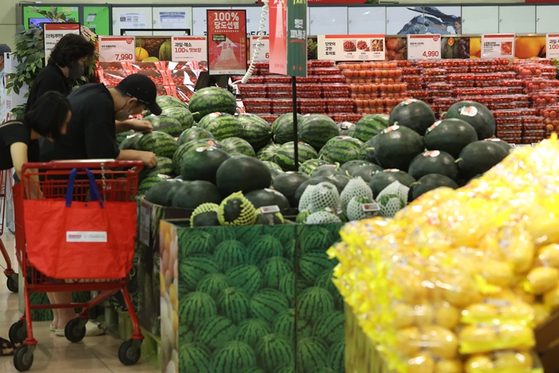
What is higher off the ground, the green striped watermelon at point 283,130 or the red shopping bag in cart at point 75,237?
the green striped watermelon at point 283,130

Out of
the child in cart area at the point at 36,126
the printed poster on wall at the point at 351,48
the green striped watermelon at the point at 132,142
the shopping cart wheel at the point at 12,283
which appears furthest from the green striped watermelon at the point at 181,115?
the printed poster on wall at the point at 351,48

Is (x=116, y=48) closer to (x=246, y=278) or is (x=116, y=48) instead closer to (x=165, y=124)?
(x=165, y=124)

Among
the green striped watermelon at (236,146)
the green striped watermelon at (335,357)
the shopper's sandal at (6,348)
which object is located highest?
the green striped watermelon at (236,146)

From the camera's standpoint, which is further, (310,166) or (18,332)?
(18,332)

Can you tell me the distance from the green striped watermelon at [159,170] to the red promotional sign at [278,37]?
29.3 inches

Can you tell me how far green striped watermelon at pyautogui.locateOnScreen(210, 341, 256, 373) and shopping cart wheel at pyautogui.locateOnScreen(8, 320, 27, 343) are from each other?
1.76 meters

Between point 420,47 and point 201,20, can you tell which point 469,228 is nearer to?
point 420,47

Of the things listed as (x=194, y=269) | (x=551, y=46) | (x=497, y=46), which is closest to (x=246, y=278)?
(x=194, y=269)

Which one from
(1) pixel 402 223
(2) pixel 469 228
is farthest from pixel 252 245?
(2) pixel 469 228

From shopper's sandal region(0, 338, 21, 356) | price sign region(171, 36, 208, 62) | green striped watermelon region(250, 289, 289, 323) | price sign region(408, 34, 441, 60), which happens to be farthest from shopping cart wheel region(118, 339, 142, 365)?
price sign region(408, 34, 441, 60)

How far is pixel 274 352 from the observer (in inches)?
121

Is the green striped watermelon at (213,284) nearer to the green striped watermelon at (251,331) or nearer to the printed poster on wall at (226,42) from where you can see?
the green striped watermelon at (251,331)

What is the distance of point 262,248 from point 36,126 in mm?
1556

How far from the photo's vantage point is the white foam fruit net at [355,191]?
3295mm
